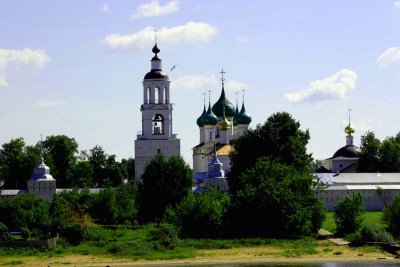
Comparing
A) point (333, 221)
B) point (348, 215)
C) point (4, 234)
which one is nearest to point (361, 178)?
point (333, 221)

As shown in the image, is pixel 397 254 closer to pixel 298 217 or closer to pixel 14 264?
pixel 298 217

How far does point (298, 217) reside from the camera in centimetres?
5700

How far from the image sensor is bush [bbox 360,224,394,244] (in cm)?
5372

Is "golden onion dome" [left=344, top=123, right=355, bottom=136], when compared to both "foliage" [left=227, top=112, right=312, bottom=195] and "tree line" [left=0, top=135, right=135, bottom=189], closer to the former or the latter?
"tree line" [left=0, top=135, right=135, bottom=189]

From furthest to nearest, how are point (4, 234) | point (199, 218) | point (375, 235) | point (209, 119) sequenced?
point (209, 119)
point (199, 218)
point (375, 235)
point (4, 234)

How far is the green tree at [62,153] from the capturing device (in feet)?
307

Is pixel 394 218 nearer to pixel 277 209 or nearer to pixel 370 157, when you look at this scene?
pixel 277 209

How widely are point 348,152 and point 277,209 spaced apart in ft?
173

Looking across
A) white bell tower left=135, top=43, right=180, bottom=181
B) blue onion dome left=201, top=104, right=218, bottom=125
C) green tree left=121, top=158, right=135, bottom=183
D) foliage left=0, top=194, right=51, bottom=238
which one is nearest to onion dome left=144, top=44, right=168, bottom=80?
white bell tower left=135, top=43, right=180, bottom=181

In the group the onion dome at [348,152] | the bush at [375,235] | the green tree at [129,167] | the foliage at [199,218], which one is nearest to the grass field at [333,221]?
the bush at [375,235]

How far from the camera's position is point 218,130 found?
99.3m

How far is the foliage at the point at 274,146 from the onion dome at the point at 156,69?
72.5 feet

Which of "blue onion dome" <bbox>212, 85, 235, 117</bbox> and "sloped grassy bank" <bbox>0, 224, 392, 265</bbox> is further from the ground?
"blue onion dome" <bbox>212, 85, 235, 117</bbox>

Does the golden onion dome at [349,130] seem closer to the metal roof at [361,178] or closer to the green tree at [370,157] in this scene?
the green tree at [370,157]
